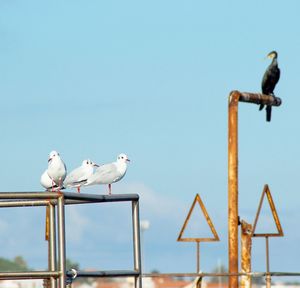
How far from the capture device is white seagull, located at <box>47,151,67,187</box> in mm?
13922

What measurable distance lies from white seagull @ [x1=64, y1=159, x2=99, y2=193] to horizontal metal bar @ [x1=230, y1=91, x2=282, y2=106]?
8.08ft

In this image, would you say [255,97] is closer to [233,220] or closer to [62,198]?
[233,220]

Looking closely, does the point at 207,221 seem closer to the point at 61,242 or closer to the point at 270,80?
the point at 270,80

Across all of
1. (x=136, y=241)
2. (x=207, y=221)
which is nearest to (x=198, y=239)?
(x=207, y=221)

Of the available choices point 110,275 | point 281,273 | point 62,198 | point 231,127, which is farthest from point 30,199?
point 281,273

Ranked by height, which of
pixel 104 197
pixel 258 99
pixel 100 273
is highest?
pixel 258 99

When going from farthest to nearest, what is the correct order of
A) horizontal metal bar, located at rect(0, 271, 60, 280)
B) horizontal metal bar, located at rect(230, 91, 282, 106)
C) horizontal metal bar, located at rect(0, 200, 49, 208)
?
horizontal metal bar, located at rect(230, 91, 282, 106)
horizontal metal bar, located at rect(0, 200, 49, 208)
horizontal metal bar, located at rect(0, 271, 60, 280)

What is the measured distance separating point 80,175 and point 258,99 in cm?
260

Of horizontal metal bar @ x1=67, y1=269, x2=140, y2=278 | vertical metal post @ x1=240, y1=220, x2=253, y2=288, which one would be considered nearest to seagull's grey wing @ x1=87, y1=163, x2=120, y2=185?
vertical metal post @ x1=240, y1=220, x2=253, y2=288

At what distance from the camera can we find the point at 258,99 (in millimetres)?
15875

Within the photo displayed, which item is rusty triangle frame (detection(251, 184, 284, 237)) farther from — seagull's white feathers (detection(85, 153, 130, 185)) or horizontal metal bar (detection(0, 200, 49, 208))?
horizontal metal bar (detection(0, 200, 49, 208))

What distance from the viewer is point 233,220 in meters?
14.7

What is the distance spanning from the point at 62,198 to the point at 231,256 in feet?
30.6

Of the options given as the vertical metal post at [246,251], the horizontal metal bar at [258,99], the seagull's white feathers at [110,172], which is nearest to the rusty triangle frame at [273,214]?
the vertical metal post at [246,251]
